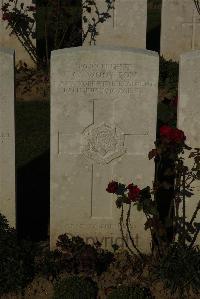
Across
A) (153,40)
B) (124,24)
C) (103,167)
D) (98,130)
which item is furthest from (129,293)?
(153,40)

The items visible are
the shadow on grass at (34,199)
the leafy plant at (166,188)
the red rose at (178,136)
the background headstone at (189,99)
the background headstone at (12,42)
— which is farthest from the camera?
the background headstone at (12,42)

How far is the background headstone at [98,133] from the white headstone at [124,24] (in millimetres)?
6608

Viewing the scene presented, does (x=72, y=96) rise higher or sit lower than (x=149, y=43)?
lower

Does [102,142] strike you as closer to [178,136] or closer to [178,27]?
[178,136]

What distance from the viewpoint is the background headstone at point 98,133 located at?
6.09 m

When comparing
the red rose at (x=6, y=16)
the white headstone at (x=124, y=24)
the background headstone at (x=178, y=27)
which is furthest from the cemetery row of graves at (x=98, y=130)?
the background headstone at (x=178, y=27)

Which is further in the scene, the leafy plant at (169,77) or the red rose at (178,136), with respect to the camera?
the leafy plant at (169,77)

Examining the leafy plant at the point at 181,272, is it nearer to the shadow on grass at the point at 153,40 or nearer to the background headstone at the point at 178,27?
the background headstone at the point at 178,27

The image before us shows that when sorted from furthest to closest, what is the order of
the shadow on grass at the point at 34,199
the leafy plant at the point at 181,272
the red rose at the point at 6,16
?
the red rose at the point at 6,16, the shadow on grass at the point at 34,199, the leafy plant at the point at 181,272

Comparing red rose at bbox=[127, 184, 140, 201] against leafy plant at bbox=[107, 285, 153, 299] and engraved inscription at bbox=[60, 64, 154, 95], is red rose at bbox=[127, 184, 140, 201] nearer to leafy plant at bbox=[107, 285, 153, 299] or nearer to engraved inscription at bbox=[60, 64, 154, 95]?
leafy plant at bbox=[107, 285, 153, 299]

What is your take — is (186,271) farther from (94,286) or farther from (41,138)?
(41,138)

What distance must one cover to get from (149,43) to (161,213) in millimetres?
9227

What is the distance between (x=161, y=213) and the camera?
7.35 metres

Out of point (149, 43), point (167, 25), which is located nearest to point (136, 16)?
point (167, 25)
